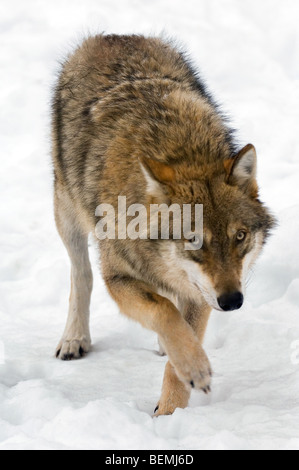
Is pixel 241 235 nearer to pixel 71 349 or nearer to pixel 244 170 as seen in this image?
pixel 244 170

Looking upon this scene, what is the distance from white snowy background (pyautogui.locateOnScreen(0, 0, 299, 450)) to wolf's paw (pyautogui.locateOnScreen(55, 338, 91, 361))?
0.09m

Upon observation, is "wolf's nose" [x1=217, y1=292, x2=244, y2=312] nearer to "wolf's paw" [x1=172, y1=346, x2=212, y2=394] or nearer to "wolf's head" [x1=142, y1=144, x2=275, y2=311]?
"wolf's head" [x1=142, y1=144, x2=275, y2=311]

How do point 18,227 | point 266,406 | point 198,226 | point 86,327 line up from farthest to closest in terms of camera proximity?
point 18,227 < point 86,327 < point 266,406 < point 198,226

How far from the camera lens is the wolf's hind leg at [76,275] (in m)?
5.30

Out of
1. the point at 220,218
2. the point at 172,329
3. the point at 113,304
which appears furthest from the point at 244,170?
the point at 113,304

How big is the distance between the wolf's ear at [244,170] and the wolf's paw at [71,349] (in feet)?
6.39

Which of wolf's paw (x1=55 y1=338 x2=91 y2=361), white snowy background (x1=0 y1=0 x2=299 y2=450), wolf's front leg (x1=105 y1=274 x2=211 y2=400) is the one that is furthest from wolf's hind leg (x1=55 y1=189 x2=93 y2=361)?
wolf's front leg (x1=105 y1=274 x2=211 y2=400)

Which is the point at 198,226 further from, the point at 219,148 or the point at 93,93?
the point at 93,93

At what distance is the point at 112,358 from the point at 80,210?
108 cm

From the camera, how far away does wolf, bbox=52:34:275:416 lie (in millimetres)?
3689

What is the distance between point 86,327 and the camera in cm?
538

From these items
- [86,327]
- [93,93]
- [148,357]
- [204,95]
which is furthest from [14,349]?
[204,95]

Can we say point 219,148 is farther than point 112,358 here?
No

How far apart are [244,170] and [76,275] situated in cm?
205
